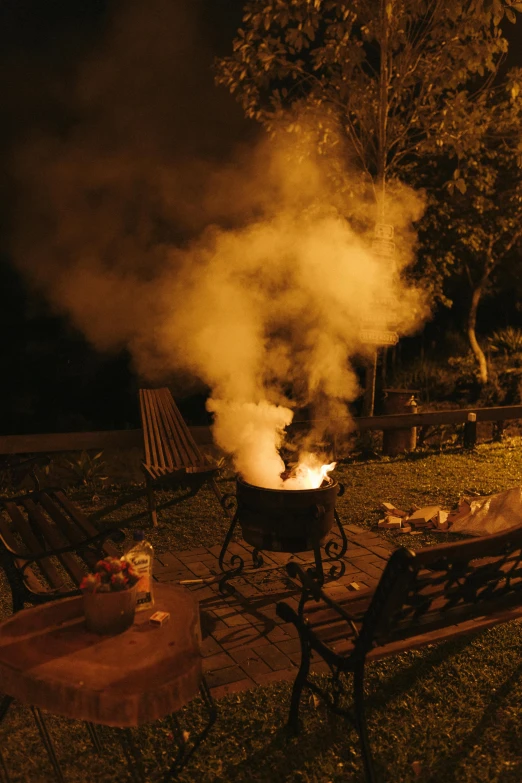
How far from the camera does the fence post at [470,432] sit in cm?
977

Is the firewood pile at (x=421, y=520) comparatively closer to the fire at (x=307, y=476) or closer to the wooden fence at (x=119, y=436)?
the fire at (x=307, y=476)

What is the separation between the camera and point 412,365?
1461 cm

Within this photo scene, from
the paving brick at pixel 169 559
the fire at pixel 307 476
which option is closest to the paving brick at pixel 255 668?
the fire at pixel 307 476

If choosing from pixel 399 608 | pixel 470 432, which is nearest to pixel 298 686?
pixel 399 608

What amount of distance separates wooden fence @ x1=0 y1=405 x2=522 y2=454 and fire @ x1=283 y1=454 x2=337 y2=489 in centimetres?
282

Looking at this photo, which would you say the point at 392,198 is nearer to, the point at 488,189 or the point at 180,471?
the point at 488,189

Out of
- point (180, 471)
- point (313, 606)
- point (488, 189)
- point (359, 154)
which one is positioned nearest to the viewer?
point (313, 606)

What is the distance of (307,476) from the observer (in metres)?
4.79

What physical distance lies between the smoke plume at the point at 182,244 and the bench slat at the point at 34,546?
2347 millimetres

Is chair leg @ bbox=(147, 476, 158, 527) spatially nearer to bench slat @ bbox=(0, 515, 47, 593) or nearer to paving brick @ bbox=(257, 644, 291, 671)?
bench slat @ bbox=(0, 515, 47, 593)

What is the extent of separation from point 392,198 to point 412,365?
Result: 15.8 feet

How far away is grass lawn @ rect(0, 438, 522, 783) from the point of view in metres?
2.71

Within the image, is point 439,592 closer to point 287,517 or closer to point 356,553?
point 287,517

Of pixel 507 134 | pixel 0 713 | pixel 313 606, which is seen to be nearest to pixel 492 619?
pixel 313 606
